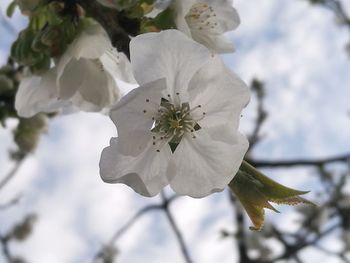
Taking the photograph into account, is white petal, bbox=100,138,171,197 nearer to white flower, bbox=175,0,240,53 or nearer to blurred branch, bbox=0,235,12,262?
white flower, bbox=175,0,240,53

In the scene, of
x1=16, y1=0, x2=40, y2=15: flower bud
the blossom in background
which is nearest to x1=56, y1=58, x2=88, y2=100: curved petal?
the blossom in background

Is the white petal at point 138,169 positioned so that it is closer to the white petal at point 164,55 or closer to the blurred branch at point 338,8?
the white petal at point 164,55

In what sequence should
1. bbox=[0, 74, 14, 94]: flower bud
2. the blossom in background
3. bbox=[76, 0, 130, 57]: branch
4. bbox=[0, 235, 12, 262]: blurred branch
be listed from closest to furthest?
1. bbox=[76, 0, 130, 57]: branch
2. the blossom in background
3. bbox=[0, 74, 14, 94]: flower bud
4. bbox=[0, 235, 12, 262]: blurred branch

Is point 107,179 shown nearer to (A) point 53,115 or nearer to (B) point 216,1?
(B) point 216,1

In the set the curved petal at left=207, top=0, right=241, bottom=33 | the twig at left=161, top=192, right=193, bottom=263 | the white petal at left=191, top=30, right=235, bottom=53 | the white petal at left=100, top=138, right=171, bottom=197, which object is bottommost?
the twig at left=161, top=192, right=193, bottom=263

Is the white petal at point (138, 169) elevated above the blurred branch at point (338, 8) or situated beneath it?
elevated above

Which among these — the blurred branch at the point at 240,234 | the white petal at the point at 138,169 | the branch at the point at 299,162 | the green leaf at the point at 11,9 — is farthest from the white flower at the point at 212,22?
the blurred branch at the point at 240,234

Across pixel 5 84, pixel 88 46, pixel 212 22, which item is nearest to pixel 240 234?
pixel 5 84
